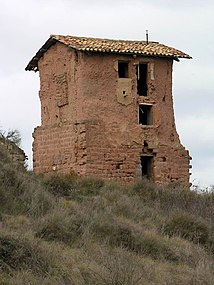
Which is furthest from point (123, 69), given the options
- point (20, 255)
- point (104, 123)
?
point (20, 255)

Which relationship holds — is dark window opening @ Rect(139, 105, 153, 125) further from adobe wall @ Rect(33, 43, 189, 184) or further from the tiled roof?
the tiled roof

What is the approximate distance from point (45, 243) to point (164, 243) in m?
3.80

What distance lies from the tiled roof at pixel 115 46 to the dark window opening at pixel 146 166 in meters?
3.70

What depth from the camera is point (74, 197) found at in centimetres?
2445

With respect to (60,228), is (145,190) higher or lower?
higher

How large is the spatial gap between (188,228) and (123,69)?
31.1ft

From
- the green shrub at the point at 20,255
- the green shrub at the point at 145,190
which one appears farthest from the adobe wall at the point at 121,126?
the green shrub at the point at 20,255

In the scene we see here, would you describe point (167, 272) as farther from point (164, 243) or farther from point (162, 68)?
point (162, 68)

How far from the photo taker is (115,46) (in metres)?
29.3

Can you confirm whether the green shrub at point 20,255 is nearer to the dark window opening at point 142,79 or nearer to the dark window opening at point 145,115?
the dark window opening at point 145,115

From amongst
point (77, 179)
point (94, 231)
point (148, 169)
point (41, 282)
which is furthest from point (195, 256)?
point (148, 169)

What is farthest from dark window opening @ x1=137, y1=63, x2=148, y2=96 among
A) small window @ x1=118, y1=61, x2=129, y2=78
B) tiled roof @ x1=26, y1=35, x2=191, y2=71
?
tiled roof @ x1=26, y1=35, x2=191, y2=71

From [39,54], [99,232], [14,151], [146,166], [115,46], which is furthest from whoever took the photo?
[39,54]

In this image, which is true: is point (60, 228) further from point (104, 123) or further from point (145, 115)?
point (145, 115)
